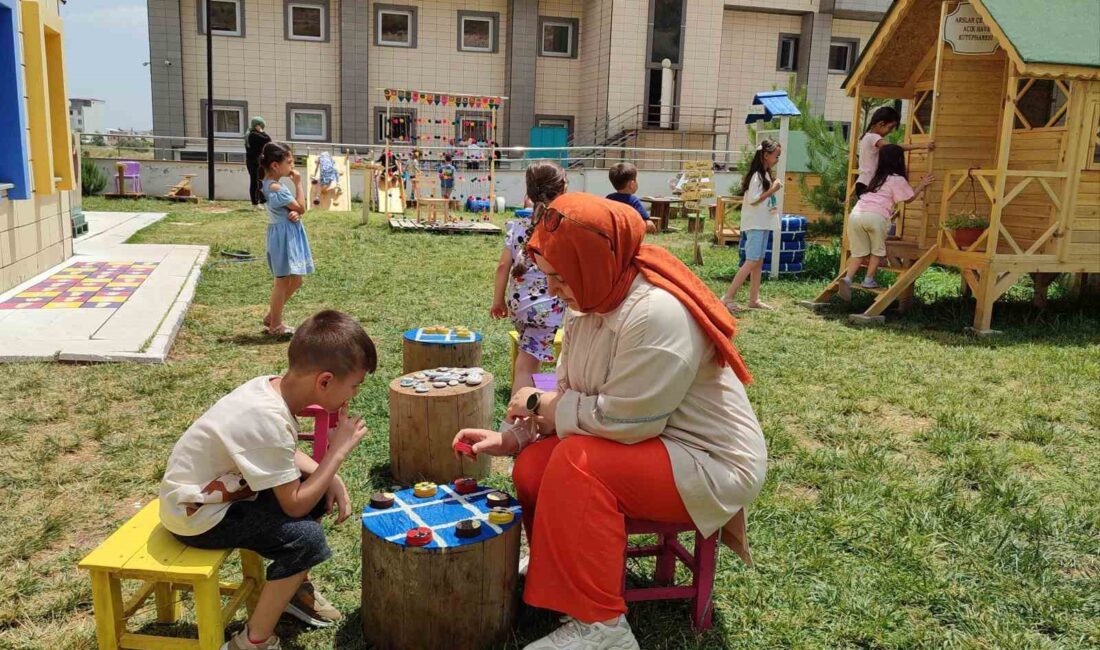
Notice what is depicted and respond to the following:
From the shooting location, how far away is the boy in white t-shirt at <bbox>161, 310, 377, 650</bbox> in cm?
253

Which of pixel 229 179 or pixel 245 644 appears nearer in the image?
pixel 245 644

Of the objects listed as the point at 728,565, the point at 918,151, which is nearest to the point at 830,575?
the point at 728,565

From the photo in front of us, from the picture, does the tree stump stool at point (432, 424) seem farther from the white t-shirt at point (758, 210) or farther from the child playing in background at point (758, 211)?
the white t-shirt at point (758, 210)

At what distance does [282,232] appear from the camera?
7.00 m

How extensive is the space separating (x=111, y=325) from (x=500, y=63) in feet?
68.3

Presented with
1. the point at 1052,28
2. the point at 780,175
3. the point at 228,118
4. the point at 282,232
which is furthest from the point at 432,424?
the point at 228,118

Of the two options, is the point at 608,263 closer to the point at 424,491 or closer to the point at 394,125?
the point at 424,491

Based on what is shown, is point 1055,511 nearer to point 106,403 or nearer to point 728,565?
point 728,565

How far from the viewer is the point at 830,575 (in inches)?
134

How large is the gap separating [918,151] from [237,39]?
20.4 metres

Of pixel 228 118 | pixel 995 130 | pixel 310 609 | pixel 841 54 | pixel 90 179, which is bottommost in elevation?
pixel 310 609

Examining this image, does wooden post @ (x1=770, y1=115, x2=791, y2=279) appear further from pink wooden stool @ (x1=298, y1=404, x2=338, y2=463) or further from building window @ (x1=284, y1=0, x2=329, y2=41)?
building window @ (x1=284, y1=0, x2=329, y2=41)

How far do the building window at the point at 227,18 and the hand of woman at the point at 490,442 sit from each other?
2401cm

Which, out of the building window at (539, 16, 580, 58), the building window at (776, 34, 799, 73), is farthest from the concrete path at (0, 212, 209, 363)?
the building window at (776, 34, 799, 73)
